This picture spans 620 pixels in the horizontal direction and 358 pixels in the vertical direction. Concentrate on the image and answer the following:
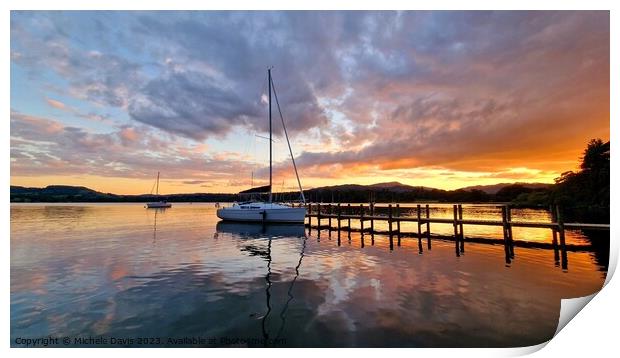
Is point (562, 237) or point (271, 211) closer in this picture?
point (562, 237)

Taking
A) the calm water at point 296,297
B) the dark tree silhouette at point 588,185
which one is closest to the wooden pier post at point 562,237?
the calm water at point 296,297

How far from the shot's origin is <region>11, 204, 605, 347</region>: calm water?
5.69 meters

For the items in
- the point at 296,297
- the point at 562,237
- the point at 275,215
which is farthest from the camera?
the point at 275,215

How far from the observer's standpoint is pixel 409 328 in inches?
226

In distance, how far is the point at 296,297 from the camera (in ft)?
24.7

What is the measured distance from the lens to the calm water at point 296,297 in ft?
18.7

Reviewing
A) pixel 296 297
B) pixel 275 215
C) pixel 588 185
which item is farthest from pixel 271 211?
pixel 588 185

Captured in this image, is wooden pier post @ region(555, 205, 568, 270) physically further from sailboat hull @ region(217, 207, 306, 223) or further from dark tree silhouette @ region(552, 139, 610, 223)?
dark tree silhouette @ region(552, 139, 610, 223)

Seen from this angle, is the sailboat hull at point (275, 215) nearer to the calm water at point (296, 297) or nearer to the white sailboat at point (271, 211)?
the white sailboat at point (271, 211)

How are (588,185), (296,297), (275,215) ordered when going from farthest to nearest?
(588,185)
(275,215)
(296,297)

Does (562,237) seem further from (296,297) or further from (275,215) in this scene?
(275,215)

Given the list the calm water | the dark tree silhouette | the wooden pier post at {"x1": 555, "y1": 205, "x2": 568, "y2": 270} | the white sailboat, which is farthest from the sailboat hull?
the dark tree silhouette
